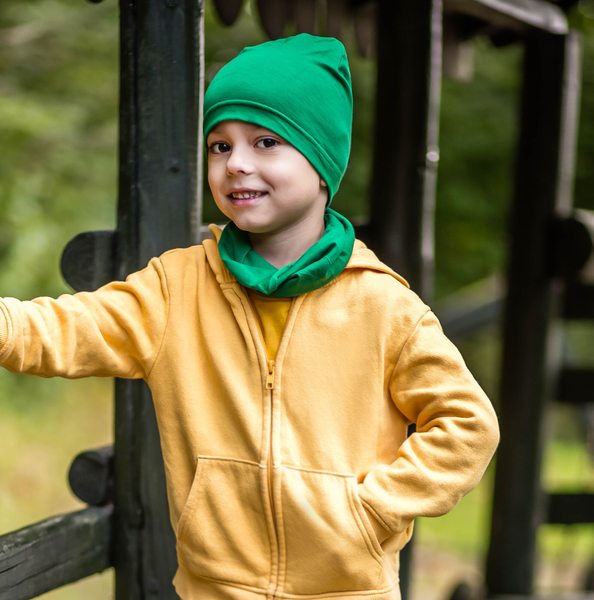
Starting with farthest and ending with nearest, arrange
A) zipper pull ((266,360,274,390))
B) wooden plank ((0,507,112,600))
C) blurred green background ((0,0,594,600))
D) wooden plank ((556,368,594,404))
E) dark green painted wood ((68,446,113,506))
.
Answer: blurred green background ((0,0,594,600)) < wooden plank ((556,368,594,404)) < dark green painted wood ((68,446,113,506)) < wooden plank ((0,507,112,600)) < zipper pull ((266,360,274,390))

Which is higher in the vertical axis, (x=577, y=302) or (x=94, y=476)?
(x=577, y=302)

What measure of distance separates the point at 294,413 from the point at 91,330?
A: 1.28ft

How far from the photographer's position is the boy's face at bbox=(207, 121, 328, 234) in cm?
115

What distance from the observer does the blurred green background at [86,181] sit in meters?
4.75

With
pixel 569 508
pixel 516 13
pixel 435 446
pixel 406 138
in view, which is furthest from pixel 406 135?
pixel 569 508

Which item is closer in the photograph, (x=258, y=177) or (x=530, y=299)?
(x=258, y=177)

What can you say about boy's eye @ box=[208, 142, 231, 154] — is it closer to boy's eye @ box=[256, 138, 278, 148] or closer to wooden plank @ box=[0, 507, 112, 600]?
boy's eye @ box=[256, 138, 278, 148]

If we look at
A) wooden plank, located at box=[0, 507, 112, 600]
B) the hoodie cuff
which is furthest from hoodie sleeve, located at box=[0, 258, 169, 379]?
wooden plank, located at box=[0, 507, 112, 600]

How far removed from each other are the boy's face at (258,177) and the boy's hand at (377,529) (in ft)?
1.77

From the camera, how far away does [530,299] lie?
311 centimetres

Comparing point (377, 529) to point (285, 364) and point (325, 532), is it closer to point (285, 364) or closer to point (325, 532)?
point (325, 532)

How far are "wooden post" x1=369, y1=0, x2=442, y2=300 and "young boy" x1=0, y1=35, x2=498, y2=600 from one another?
105 centimetres

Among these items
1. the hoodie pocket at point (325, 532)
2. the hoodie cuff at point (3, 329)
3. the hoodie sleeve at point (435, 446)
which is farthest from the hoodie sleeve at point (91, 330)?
the hoodie sleeve at point (435, 446)

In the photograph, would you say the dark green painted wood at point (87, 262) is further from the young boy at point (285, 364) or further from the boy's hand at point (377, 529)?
the boy's hand at point (377, 529)
